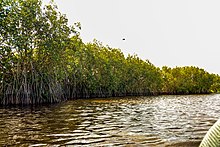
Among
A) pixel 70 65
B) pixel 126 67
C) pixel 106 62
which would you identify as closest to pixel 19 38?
pixel 70 65

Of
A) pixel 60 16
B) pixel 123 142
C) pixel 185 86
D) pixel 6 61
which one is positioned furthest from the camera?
pixel 185 86

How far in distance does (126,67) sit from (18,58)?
37.2 metres

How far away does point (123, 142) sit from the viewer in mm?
6594

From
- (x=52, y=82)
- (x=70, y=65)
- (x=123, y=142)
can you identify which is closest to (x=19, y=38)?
(x=52, y=82)

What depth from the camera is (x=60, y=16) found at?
26.7 meters

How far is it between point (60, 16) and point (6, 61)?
8120mm

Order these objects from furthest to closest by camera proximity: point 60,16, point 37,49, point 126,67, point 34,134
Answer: point 126,67
point 60,16
point 37,49
point 34,134

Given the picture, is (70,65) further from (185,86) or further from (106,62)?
(185,86)

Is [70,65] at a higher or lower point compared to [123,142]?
higher

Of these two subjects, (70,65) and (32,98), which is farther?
(70,65)

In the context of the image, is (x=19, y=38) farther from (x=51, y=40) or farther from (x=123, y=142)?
(x=123, y=142)

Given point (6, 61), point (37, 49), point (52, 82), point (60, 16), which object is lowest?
point (52, 82)

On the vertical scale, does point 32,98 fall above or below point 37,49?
below

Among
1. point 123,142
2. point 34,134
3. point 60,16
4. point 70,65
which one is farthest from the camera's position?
point 70,65
